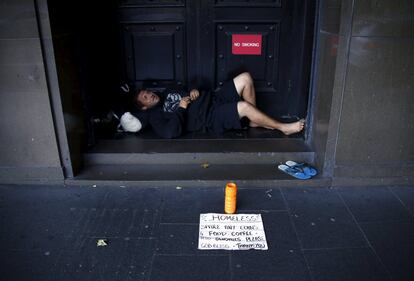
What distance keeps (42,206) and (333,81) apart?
2.59m

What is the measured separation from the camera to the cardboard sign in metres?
3.97

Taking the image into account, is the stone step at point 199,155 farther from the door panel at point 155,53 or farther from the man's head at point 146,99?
the door panel at point 155,53

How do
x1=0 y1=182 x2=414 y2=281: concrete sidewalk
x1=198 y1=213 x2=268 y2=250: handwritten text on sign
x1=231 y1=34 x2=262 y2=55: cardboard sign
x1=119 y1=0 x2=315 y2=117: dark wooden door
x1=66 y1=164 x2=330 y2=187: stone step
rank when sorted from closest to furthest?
x1=0 y1=182 x2=414 y2=281: concrete sidewalk < x1=198 y1=213 x2=268 y2=250: handwritten text on sign < x1=66 y1=164 x2=330 y2=187: stone step < x1=119 y1=0 x2=315 y2=117: dark wooden door < x1=231 y1=34 x2=262 y2=55: cardboard sign

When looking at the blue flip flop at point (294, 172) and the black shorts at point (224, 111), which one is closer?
the blue flip flop at point (294, 172)

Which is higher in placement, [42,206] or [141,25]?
[141,25]

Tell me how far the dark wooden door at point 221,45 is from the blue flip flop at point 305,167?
0.84 metres

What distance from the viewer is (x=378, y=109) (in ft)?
9.88

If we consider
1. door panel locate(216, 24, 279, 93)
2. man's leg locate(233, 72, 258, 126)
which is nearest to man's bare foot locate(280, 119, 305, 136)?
man's leg locate(233, 72, 258, 126)

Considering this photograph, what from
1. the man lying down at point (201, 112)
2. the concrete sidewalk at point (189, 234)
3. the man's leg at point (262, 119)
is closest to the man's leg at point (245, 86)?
the man lying down at point (201, 112)

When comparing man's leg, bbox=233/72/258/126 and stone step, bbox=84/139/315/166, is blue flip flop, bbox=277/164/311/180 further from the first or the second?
man's leg, bbox=233/72/258/126

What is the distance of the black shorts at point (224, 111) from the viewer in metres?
3.78

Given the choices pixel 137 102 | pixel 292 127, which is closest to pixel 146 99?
pixel 137 102

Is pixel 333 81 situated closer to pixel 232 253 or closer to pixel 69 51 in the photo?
pixel 232 253

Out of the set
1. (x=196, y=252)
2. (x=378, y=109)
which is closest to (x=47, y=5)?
(x=196, y=252)
